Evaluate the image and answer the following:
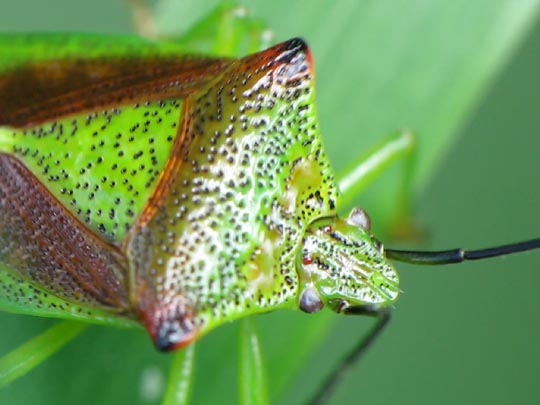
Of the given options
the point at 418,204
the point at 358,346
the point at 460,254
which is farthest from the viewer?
the point at 418,204

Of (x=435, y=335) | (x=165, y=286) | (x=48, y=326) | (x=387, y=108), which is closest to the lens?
(x=165, y=286)

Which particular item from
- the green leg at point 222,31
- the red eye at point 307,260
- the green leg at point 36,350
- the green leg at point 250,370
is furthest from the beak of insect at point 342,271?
the green leg at point 222,31

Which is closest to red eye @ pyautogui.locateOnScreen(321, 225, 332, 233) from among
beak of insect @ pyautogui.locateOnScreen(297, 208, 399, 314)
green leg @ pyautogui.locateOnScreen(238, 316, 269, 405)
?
beak of insect @ pyautogui.locateOnScreen(297, 208, 399, 314)

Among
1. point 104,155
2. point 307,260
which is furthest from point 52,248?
point 307,260

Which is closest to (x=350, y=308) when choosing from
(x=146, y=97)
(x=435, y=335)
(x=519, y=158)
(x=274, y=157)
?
(x=274, y=157)

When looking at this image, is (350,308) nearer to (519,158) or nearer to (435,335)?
(435,335)

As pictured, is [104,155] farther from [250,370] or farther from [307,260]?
[250,370]

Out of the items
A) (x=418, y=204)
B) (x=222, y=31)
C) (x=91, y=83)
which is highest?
(x=222, y=31)
